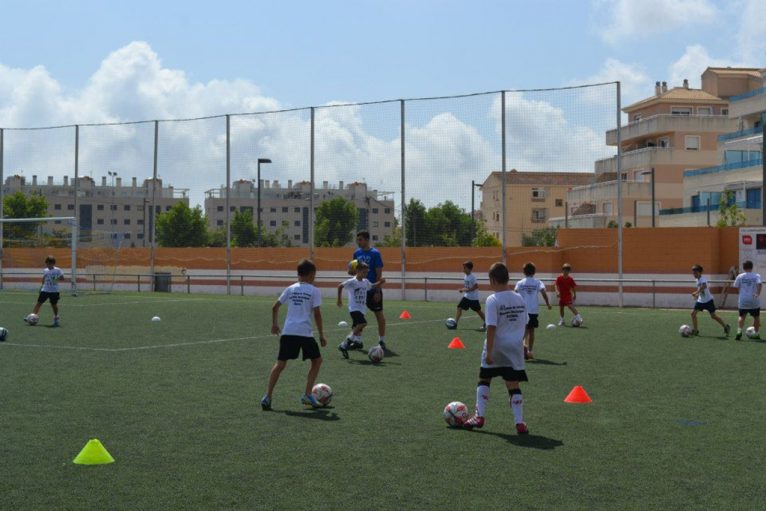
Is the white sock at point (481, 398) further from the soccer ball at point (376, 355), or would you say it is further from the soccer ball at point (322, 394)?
the soccer ball at point (376, 355)

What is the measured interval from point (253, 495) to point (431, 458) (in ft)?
5.99

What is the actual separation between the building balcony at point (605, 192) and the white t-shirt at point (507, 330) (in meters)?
40.1

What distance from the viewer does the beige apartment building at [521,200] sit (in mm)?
32156

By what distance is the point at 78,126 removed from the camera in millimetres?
41156

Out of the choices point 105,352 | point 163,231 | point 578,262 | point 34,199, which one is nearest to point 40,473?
point 105,352

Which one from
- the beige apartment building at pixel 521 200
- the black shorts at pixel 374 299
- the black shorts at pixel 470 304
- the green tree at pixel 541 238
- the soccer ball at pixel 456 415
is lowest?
the soccer ball at pixel 456 415

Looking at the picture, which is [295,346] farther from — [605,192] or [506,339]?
[605,192]

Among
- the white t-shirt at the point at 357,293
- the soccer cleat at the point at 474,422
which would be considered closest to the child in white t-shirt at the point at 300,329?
the soccer cleat at the point at 474,422

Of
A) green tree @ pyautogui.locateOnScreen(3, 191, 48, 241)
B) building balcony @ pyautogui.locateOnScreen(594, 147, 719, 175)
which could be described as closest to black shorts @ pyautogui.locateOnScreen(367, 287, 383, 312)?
green tree @ pyautogui.locateOnScreen(3, 191, 48, 241)

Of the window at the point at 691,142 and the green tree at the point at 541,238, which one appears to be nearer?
the green tree at the point at 541,238

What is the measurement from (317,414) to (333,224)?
27.4 meters

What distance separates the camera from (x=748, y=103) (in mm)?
60031

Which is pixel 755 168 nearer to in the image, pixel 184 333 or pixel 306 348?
pixel 184 333

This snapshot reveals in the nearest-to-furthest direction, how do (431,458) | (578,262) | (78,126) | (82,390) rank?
(431,458) < (82,390) < (578,262) < (78,126)
